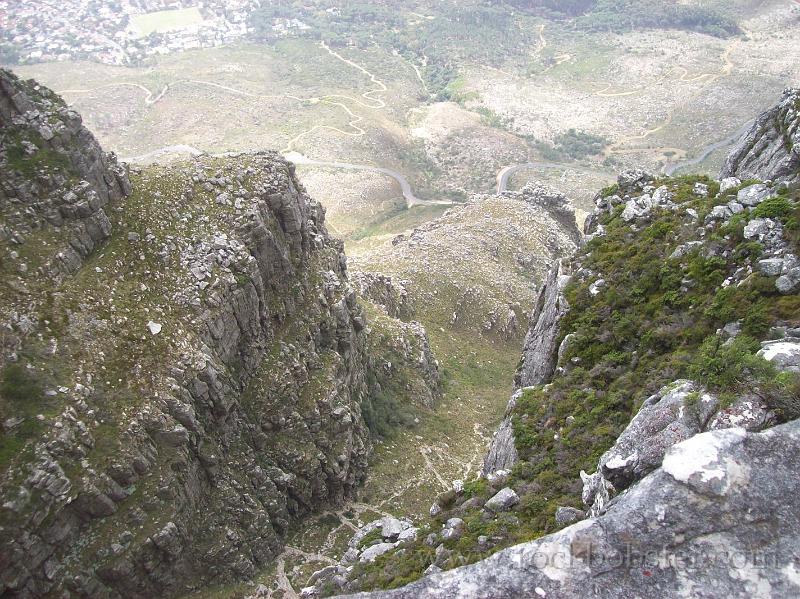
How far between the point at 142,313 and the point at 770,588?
27865 millimetres

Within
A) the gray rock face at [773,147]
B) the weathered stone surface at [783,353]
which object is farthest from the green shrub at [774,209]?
the weathered stone surface at [783,353]

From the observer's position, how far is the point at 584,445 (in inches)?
806

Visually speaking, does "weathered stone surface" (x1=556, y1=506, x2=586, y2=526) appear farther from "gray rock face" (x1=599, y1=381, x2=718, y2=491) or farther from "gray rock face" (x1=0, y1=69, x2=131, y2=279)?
"gray rock face" (x1=0, y1=69, x2=131, y2=279)

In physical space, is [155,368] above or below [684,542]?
below

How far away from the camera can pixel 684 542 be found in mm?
13023

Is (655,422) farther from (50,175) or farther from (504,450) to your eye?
(50,175)

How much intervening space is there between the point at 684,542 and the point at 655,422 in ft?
13.7

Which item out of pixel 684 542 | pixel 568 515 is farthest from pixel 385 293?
pixel 684 542

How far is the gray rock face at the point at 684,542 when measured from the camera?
12633 mm

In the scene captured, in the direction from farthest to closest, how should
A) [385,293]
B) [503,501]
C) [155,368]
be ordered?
[385,293] < [155,368] < [503,501]

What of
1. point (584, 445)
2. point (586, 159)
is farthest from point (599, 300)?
point (586, 159)

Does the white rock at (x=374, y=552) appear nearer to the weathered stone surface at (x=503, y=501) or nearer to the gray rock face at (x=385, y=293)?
the weathered stone surface at (x=503, y=501)

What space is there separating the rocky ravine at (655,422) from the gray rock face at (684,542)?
0.10 ft

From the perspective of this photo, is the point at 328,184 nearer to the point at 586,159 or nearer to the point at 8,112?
the point at 586,159
